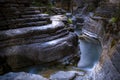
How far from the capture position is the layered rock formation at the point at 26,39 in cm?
560

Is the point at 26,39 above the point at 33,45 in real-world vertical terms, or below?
above

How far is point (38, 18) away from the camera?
7.30 m

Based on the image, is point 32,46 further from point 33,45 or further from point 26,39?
point 26,39

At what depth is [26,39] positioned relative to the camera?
6074 mm

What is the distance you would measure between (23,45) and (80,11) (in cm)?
2119

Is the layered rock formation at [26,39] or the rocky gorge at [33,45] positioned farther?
the layered rock formation at [26,39]

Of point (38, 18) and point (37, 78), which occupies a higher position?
point (38, 18)

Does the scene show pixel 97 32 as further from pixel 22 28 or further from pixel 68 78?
pixel 68 78

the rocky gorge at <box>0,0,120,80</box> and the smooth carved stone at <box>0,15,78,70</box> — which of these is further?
the smooth carved stone at <box>0,15,78,70</box>

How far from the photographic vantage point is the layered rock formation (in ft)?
18.4

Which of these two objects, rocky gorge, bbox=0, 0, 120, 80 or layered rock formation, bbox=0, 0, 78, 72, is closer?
rocky gorge, bbox=0, 0, 120, 80

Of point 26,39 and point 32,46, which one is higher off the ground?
point 26,39

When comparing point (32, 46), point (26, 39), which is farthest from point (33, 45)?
point (26, 39)

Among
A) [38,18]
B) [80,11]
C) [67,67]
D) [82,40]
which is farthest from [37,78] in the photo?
[80,11]
